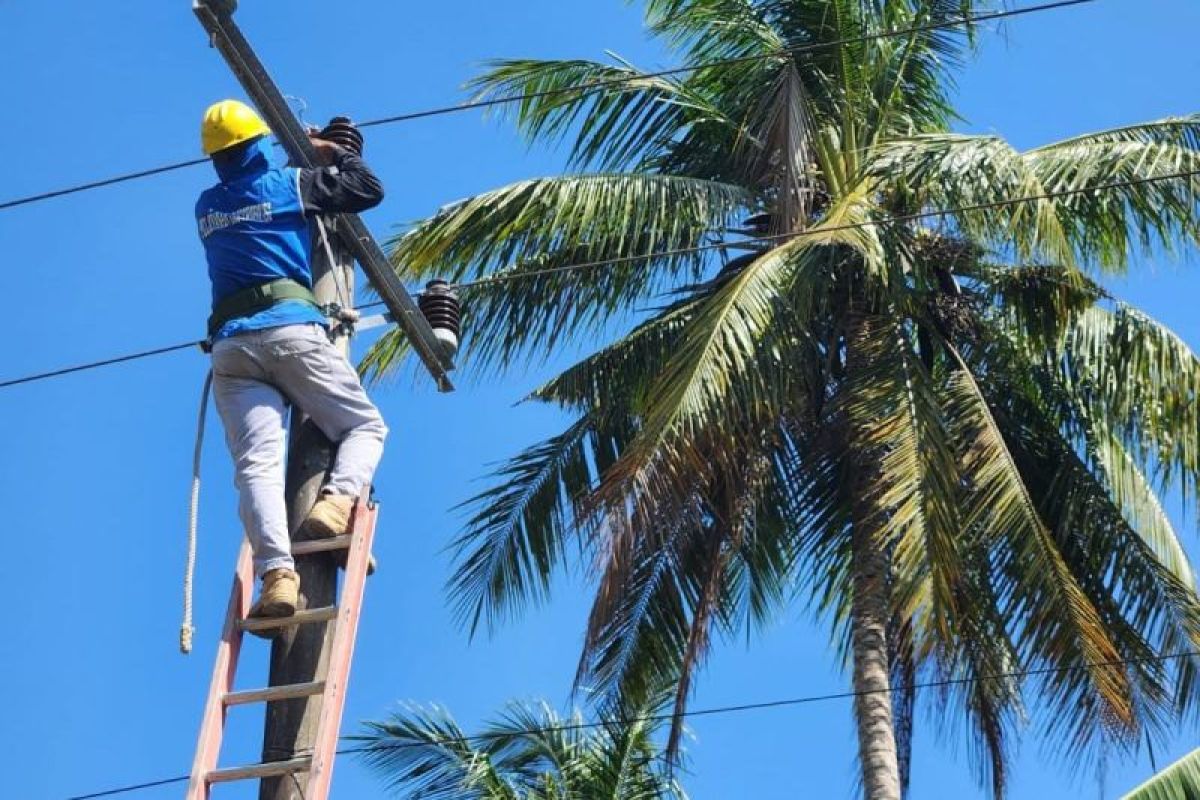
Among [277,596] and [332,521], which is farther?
[332,521]

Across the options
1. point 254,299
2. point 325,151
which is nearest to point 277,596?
point 254,299

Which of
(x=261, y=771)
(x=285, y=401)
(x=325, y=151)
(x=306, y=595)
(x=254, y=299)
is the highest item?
(x=325, y=151)

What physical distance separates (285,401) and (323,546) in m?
→ 0.68

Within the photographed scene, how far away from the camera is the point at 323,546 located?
762 centimetres

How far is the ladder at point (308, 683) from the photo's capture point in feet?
23.1

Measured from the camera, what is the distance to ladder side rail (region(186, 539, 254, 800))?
23.1ft

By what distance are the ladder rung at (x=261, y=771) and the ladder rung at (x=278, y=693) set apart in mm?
217

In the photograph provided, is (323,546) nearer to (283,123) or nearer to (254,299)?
(254,299)

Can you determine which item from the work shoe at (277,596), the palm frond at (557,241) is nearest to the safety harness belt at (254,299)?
the work shoe at (277,596)

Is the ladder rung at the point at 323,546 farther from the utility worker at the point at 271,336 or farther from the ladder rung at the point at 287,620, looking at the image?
the ladder rung at the point at 287,620

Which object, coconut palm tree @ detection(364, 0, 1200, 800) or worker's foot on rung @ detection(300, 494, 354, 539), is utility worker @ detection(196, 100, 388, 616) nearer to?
worker's foot on rung @ detection(300, 494, 354, 539)

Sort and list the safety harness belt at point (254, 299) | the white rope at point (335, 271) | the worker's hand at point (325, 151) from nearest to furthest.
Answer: the safety harness belt at point (254, 299), the white rope at point (335, 271), the worker's hand at point (325, 151)

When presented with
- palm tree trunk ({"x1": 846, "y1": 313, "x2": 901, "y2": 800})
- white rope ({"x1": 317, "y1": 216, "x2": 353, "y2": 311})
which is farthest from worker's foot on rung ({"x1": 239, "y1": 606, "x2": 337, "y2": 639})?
palm tree trunk ({"x1": 846, "y1": 313, "x2": 901, "y2": 800})

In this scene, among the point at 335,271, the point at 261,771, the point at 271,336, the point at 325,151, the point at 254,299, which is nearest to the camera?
the point at 261,771
